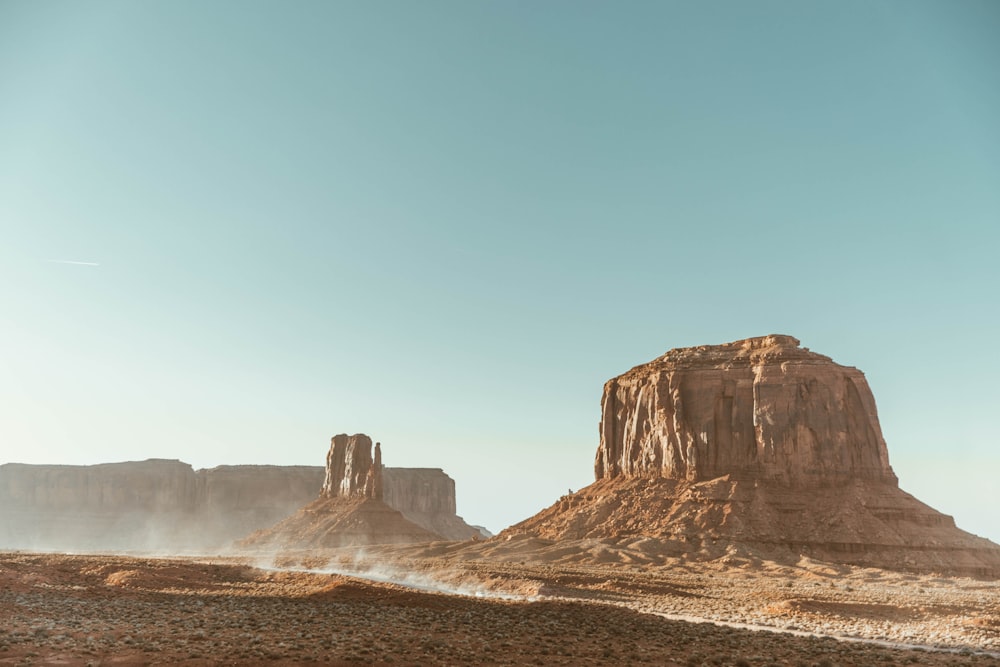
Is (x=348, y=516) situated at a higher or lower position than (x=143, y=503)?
higher

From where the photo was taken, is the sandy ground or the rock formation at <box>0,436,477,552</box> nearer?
the sandy ground

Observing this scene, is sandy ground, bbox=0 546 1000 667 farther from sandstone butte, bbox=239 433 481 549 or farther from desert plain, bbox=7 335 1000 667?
sandstone butte, bbox=239 433 481 549

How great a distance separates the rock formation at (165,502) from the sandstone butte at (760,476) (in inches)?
3544

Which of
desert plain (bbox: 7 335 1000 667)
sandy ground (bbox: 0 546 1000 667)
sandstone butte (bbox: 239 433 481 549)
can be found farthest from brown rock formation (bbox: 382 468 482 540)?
sandy ground (bbox: 0 546 1000 667)

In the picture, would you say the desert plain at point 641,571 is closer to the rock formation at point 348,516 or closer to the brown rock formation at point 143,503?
the rock formation at point 348,516

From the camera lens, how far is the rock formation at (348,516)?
112562mm

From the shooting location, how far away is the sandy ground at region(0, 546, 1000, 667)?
858 inches

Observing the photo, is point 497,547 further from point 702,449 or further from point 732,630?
point 732,630

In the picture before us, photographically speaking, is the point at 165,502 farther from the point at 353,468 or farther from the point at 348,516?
the point at 348,516

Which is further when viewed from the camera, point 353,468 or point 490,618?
point 353,468

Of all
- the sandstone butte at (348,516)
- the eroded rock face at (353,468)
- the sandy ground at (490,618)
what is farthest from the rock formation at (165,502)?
the sandy ground at (490,618)

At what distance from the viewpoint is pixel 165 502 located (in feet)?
597

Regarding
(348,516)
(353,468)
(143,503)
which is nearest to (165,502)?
(143,503)

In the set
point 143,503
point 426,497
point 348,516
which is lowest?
point 143,503
